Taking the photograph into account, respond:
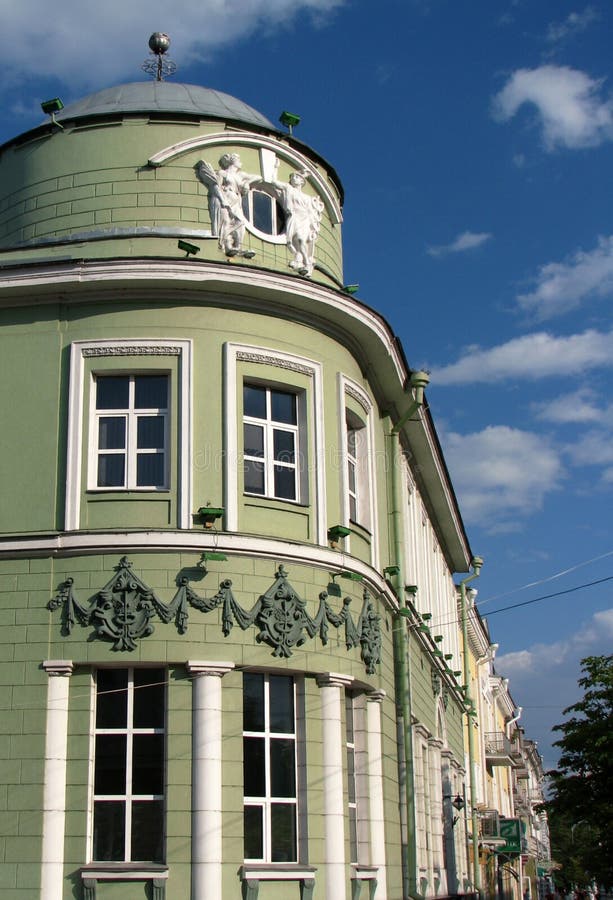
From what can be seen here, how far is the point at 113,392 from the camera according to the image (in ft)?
59.3

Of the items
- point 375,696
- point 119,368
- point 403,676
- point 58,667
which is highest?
point 119,368

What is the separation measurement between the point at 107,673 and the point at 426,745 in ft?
36.2

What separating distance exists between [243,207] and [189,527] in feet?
18.7

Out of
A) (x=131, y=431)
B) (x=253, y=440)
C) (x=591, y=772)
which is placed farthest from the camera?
(x=591, y=772)

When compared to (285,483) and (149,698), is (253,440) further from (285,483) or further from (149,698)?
(149,698)

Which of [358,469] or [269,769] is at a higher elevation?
[358,469]

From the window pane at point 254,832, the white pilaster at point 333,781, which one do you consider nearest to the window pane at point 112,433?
the white pilaster at point 333,781

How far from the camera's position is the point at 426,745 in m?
25.9

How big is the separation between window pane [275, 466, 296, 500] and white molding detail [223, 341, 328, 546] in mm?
324

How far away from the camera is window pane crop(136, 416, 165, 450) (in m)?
17.8

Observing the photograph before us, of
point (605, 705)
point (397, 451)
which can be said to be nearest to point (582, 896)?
point (605, 705)

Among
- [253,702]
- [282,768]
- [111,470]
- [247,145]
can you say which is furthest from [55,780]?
[247,145]

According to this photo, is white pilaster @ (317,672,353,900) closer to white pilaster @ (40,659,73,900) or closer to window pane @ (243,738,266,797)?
window pane @ (243,738,266,797)

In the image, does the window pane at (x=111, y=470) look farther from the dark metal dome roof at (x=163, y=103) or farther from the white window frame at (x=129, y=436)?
the dark metal dome roof at (x=163, y=103)
